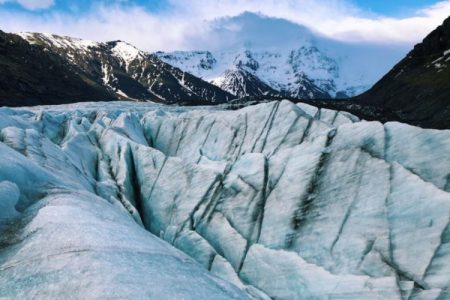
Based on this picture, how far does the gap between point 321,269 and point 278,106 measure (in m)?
13.8

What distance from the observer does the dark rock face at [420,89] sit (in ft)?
318

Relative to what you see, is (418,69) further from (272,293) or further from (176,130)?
(272,293)

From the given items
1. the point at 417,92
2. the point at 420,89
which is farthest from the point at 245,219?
the point at 420,89

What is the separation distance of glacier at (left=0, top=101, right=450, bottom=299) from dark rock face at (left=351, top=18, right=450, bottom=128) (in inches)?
2742

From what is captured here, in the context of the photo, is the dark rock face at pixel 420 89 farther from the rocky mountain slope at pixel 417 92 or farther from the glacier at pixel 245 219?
the glacier at pixel 245 219

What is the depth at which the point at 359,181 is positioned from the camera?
1756 centimetres

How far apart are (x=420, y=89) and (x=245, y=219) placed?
4465 inches

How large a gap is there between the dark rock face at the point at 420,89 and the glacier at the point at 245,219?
69647mm

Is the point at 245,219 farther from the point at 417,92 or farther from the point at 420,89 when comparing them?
the point at 420,89

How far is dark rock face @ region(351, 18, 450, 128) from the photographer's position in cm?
9700

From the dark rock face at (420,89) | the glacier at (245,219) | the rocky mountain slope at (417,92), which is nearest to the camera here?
the glacier at (245,219)

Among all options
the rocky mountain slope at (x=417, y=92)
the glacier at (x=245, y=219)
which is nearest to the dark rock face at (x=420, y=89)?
the rocky mountain slope at (x=417, y=92)

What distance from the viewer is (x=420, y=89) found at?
119000 millimetres

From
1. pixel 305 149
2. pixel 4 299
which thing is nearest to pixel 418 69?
pixel 305 149
